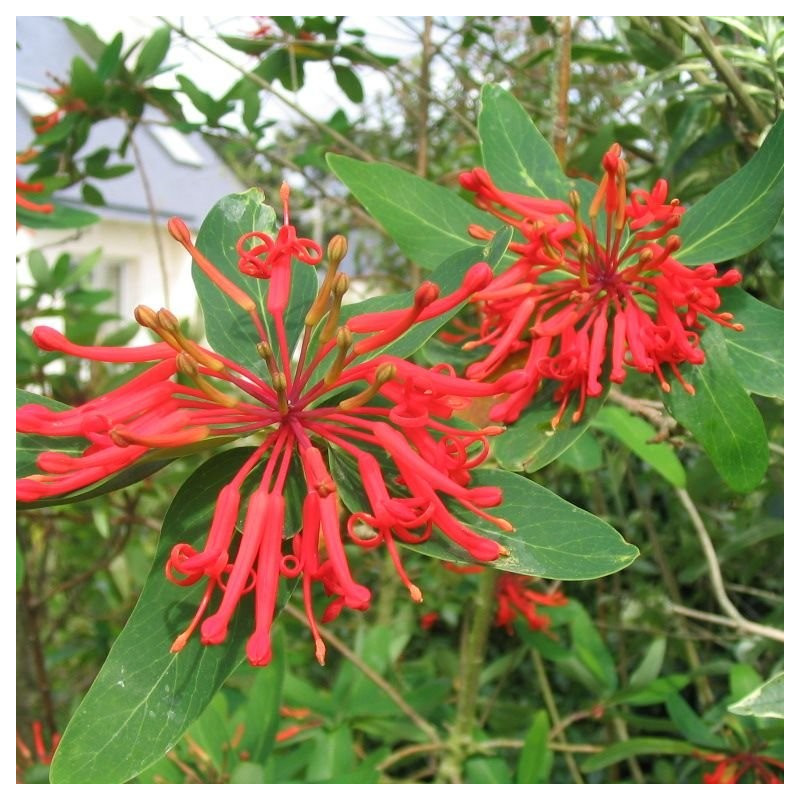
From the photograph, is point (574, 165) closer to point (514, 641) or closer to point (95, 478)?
point (95, 478)

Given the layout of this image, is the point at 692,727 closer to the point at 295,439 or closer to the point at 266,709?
the point at 266,709

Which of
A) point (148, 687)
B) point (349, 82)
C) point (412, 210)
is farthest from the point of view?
point (349, 82)

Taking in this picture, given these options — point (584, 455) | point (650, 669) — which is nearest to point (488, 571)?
point (584, 455)

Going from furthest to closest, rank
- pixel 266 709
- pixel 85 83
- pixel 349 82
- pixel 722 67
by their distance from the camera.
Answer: pixel 349 82
pixel 85 83
pixel 266 709
pixel 722 67

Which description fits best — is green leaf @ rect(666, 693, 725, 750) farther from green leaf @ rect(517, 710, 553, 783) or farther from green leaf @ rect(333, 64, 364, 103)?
green leaf @ rect(333, 64, 364, 103)

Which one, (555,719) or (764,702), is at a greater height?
(764,702)

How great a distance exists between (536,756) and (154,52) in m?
1.39

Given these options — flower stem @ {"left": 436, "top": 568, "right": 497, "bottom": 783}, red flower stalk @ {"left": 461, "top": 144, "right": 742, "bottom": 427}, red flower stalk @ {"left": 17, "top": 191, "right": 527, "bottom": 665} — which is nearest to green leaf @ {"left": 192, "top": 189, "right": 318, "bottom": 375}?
red flower stalk @ {"left": 17, "top": 191, "right": 527, "bottom": 665}

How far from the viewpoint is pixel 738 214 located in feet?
3.04

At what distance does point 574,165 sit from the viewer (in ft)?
5.41

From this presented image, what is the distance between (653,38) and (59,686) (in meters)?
2.48

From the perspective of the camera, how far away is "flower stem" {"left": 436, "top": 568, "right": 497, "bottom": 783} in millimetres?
1289

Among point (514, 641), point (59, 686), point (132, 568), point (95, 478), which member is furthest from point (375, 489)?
point (59, 686)

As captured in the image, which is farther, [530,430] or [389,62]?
[389,62]
